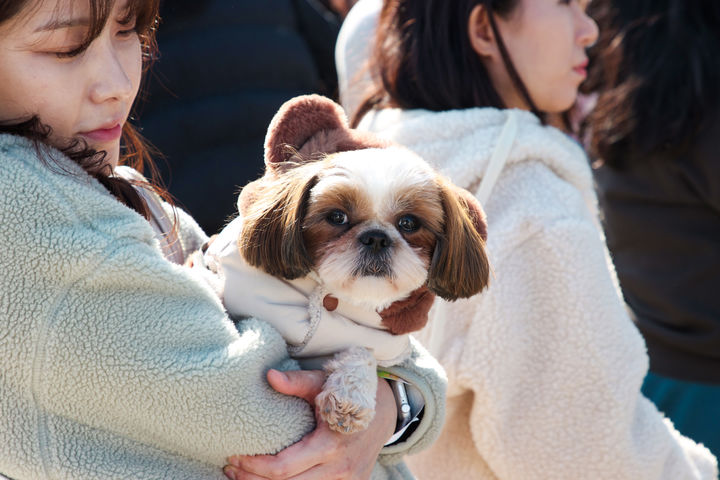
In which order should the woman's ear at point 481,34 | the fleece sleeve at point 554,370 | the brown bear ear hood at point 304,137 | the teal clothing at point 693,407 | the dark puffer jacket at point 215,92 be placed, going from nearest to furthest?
the brown bear ear hood at point 304,137 < the fleece sleeve at point 554,370 < the woman's ear at point 481,34 < the teal clothing at point 693,407 < the dark puffer jacket at point 215,92

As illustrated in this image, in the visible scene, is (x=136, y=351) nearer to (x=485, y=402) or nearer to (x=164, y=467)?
(x=164, y=467)

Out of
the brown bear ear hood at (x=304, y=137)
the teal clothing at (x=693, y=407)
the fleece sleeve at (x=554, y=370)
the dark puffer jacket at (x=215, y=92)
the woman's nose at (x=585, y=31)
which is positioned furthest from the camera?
the dark puffer jacket at (x=215, y=92)

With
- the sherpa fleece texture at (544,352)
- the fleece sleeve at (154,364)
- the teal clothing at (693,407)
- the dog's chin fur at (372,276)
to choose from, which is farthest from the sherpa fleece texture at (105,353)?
the teal clothing at (693,407)

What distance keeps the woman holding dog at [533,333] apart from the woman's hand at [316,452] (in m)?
0.62

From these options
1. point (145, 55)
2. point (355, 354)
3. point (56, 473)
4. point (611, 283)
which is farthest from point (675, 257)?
point (56, 473)

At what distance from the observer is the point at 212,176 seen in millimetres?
3271

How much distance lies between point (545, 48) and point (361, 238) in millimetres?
1411

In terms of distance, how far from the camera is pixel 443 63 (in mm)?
2562

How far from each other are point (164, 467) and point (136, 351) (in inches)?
9.6

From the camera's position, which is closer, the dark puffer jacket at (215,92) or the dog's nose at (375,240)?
the dog's nose at (375,240)

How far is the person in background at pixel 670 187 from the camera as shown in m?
3.00

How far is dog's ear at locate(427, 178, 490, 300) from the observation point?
1.57m

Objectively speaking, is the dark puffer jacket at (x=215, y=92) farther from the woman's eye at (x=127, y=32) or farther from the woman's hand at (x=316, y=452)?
the woman's hand at (x=316, y=452)

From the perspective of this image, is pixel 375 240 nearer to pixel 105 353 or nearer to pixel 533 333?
pixel 105 353
